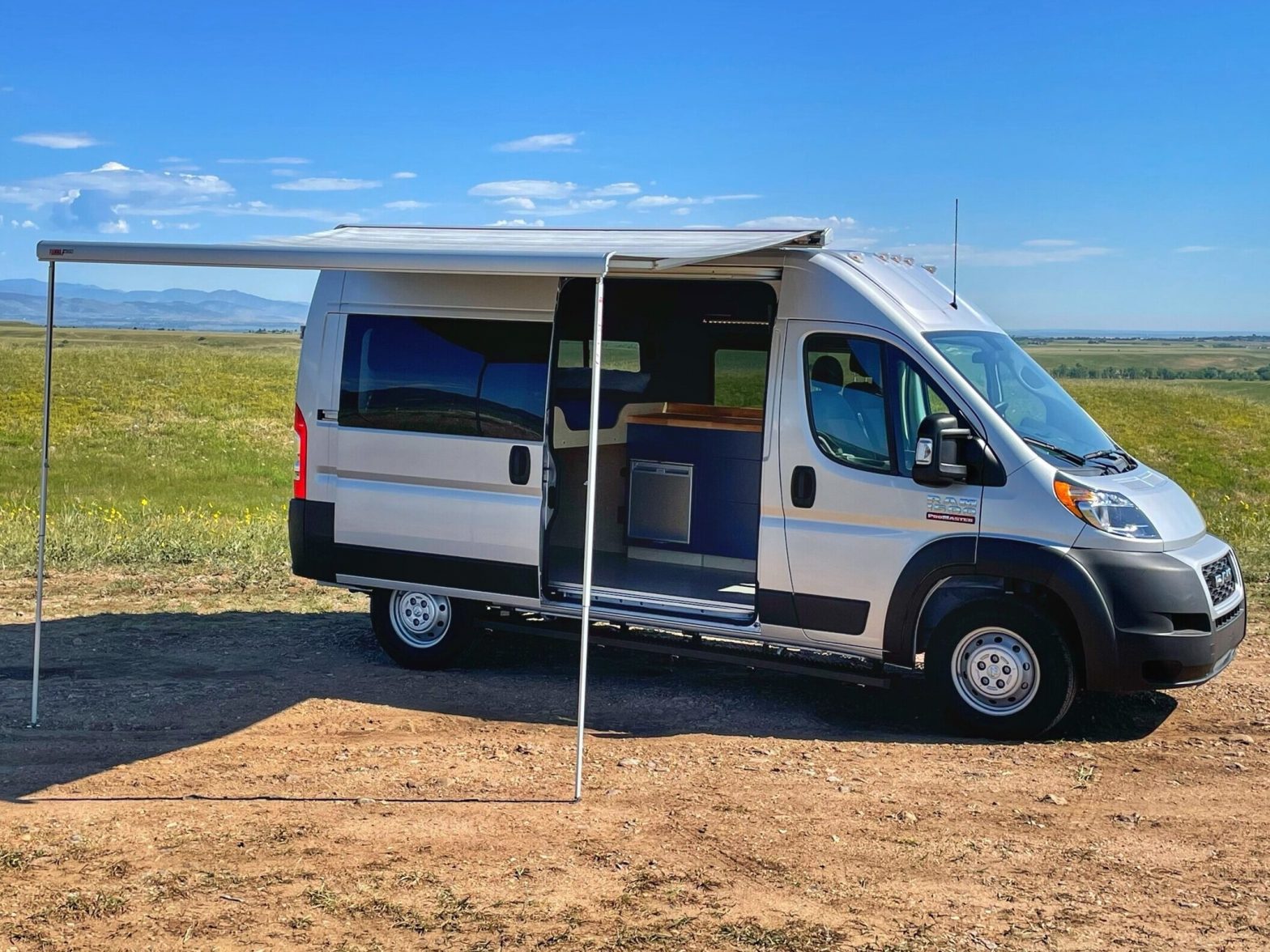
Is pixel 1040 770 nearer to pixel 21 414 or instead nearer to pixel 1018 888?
pixel 1018 888

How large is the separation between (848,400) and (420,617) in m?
2.91

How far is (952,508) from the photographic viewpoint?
21.9 feet

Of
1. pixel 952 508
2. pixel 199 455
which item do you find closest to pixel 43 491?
pixel 952 508

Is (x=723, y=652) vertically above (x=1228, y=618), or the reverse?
(x=1228, y=618)

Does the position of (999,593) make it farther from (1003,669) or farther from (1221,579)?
(1221,579)

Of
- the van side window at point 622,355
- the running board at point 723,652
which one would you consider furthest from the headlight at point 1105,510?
the van side window at point 622,355

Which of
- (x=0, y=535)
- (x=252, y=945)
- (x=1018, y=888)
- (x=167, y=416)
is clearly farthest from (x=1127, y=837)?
(x=167, y=416)

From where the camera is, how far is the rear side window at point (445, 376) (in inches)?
300

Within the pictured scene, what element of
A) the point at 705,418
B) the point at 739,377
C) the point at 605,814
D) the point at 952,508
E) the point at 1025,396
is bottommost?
the point at 605,814

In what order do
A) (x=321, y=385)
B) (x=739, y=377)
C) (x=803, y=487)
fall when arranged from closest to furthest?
(x=803, y=487) → (x=321, y=385) → (x=739, y=377)

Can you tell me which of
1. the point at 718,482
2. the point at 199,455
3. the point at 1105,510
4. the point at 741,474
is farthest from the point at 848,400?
the point at 199,455

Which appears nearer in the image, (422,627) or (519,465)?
(519,465)

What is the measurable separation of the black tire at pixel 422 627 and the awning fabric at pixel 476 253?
2073mm

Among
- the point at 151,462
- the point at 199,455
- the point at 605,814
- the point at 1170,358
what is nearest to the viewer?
the point at 605,814
